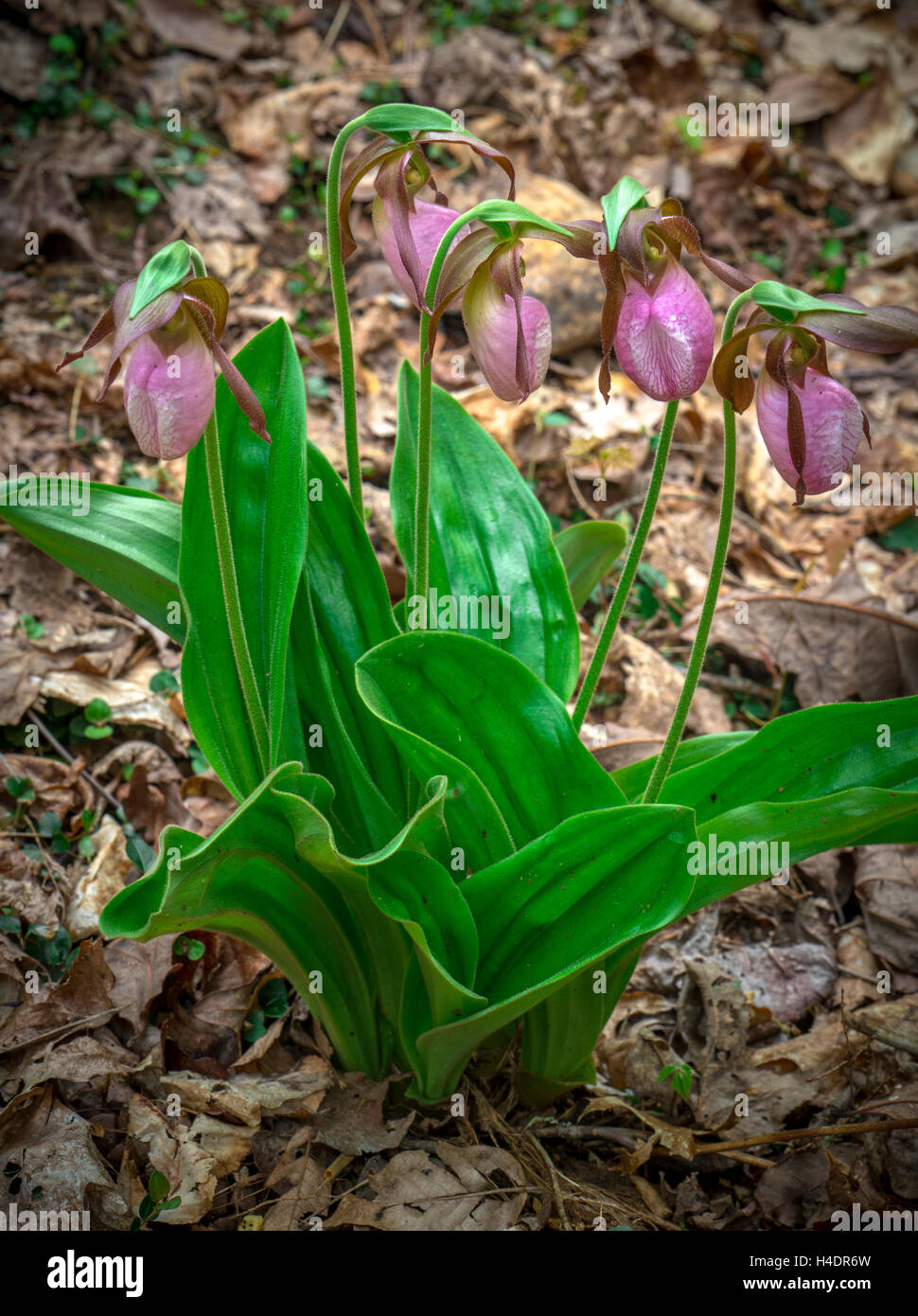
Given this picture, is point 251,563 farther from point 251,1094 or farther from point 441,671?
point 251,1094

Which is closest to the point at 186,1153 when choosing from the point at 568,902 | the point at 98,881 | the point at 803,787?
the point at 98,881

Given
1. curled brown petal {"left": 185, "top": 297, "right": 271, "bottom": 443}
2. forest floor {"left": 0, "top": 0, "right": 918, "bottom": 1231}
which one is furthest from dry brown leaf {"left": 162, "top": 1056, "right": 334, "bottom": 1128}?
curled brown petal {"left": 185, "top": 297, "right": 271, "bottom": 443}

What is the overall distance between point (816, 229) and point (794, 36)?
1042mm

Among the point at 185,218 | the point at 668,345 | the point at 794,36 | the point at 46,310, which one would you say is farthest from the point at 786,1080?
the point at 794,36

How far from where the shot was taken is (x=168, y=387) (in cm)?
107

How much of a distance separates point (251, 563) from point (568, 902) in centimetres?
68

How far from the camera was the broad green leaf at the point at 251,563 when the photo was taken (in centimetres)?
140

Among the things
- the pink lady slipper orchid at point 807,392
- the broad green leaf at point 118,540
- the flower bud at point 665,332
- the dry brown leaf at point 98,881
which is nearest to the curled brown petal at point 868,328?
the pink lady slipper orchid at point 807,392

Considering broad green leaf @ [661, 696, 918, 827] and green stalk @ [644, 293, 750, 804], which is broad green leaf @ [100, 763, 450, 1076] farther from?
broad green leaf @ [661, 696, 918, 827]

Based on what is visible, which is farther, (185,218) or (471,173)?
(471,173)

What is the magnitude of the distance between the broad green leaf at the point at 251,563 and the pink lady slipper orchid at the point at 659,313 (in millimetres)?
526
